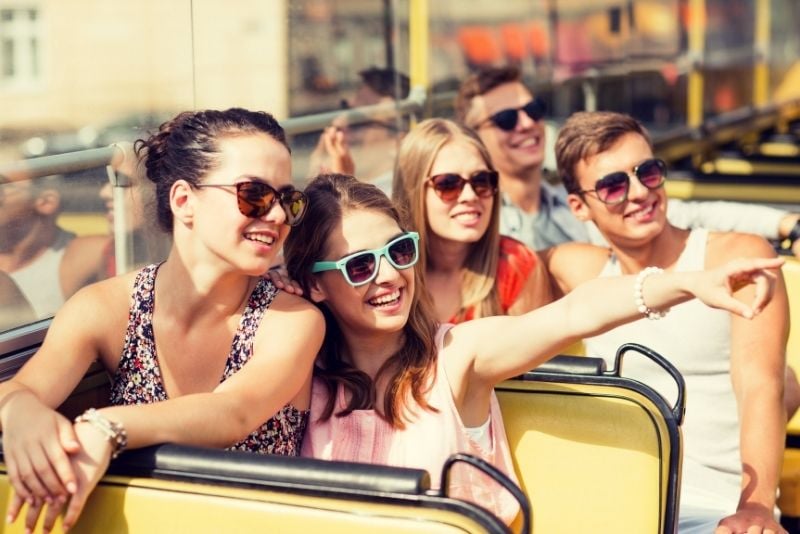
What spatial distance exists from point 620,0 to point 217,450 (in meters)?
5.71

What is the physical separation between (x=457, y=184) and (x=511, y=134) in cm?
108

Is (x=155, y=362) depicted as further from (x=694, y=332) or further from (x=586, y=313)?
(x=694, y=332)

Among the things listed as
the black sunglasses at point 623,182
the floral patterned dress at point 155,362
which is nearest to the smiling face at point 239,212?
the floral patterned dress at point 155,362

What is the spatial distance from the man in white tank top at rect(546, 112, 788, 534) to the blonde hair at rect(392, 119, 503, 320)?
21cm

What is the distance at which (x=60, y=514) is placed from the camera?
5.85 ft

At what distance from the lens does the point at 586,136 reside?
2.89 metres

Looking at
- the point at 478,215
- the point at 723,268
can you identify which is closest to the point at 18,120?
the point at 478,215

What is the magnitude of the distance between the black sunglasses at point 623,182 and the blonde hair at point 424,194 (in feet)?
0.91

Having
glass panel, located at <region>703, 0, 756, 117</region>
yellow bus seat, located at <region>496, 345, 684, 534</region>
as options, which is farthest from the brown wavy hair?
glass panel, located at <region>703, 0, 756, 117</region>

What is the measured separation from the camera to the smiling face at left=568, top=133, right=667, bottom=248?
110 inches

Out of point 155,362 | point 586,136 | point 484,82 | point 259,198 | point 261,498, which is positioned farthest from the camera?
point 484,82

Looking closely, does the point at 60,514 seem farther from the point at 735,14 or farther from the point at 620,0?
the point at 735,14

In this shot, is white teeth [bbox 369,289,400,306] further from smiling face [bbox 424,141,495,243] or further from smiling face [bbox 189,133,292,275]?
smiling face [bbox 424,141,495,243]

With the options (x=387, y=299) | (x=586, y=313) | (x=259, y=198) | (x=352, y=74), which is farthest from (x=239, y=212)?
(x=352, y=74)
